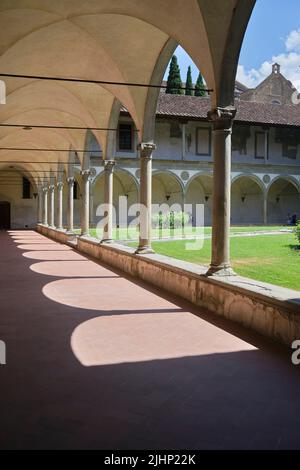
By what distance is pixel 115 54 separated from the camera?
9.51 m

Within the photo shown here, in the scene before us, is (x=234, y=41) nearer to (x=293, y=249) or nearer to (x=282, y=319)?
(x=282, y=319)

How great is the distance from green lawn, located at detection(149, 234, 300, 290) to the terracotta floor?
8.04 ft

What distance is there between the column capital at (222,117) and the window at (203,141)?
977 inches

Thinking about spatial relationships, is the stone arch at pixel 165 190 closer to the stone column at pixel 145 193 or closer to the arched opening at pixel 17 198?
the arched opening at pixel 17 198

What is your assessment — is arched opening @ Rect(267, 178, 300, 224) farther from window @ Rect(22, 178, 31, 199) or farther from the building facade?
window @ Rect(22, 178, 31, 199)

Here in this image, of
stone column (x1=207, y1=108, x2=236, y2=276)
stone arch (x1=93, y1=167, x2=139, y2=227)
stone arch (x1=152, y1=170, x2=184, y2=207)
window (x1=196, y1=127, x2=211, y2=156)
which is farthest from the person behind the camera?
stone arch (x1=152, y1=170, x2=184, y2=207)

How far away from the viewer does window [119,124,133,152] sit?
2886cm

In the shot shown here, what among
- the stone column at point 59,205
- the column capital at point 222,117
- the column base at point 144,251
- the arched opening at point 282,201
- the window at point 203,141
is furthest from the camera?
the arched opening at point 282,201

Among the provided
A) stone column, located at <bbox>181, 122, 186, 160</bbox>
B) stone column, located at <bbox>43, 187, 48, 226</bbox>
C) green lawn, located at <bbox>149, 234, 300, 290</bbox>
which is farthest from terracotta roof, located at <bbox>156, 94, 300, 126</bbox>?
green lawn, located at <bbox>149, 234, 300, 290</bbox>

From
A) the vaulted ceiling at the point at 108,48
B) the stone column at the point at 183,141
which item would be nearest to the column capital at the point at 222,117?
the vaulted ceiling at the point at 108,48

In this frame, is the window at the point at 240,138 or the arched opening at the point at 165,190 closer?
the arched opening at the point at 165,190

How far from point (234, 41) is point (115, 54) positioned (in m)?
4.10

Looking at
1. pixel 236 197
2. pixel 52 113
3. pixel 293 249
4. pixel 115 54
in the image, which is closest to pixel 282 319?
pixel 115 54

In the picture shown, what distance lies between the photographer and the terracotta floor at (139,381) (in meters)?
2.76
